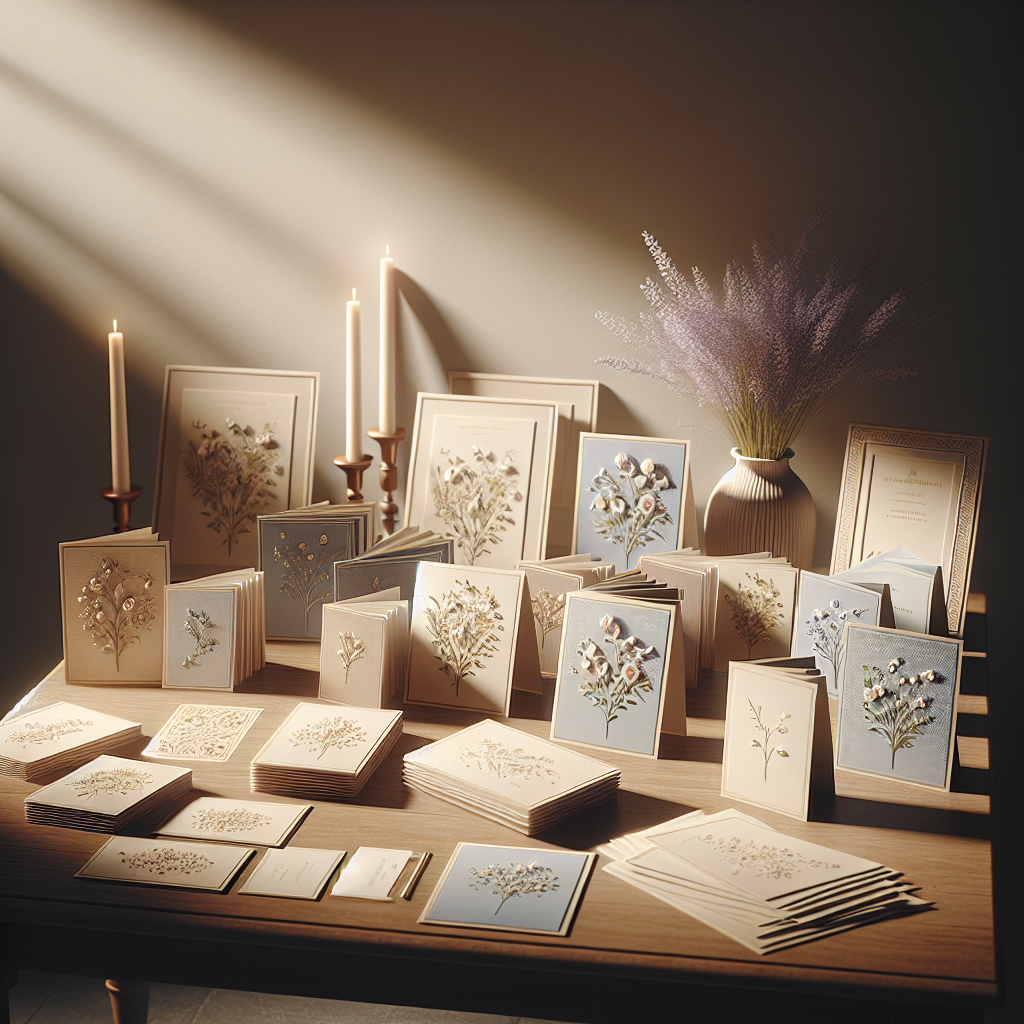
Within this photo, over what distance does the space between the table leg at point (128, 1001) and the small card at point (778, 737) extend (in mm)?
1108

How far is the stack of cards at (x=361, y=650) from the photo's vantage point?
1.52 metres

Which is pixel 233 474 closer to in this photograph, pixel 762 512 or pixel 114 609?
pixel 114 609

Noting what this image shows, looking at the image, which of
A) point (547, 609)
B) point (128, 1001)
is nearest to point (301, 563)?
point (547, 609)

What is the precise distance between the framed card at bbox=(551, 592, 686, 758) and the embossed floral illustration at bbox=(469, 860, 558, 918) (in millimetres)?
Result: 324

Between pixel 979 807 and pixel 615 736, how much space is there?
471 millimetres

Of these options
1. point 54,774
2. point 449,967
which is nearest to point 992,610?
point 449,967

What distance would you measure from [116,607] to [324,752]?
1.65 feet

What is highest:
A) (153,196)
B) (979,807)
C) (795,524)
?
(153,196)

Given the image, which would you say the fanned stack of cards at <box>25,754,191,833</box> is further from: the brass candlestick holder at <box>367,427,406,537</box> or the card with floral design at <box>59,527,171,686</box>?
the brass candlestick holder at <box>367,427,406,537</box>

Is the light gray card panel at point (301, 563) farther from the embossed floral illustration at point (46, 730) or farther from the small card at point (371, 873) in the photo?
the small card at point (371, 873)

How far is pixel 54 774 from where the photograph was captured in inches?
52.9

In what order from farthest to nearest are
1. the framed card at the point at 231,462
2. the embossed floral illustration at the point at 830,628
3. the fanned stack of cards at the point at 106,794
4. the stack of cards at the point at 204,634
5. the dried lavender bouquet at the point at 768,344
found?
the framed card at the point at 231,462 → the dried lavender bouquet at the point at 768,344 → the stack of cards at the point at 204,634 → the embossed floral illustration at the point at 830,628 → the fanned stack of cards at the point at 106,794

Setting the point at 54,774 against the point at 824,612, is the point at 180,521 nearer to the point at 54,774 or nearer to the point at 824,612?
the point at 54,774

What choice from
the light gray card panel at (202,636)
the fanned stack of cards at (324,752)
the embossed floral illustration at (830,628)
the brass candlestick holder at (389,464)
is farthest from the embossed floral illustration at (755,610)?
the light gray card panel at (202,636)
